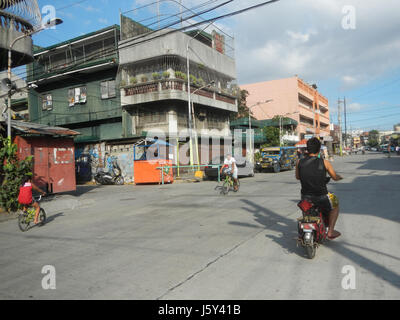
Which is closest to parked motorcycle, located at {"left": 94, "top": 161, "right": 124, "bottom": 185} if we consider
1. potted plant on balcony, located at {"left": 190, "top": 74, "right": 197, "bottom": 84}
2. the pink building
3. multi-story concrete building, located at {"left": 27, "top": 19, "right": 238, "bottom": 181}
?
multi-story concrete building, located at {"left": 27, "top": 19, "right": 238, "bottom": 181}

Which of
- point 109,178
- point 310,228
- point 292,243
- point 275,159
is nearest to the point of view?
point 310,228

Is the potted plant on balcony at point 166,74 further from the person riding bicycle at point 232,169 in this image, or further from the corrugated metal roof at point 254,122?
the corrugated metal roof at point 254,122

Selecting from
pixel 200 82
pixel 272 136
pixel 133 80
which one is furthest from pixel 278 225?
pixel 272 136

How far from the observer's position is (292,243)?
5652 millimetres

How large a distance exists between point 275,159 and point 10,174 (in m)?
19.5

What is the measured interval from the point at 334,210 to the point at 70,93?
28.3 meters

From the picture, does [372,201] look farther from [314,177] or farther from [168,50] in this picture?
[168,50]

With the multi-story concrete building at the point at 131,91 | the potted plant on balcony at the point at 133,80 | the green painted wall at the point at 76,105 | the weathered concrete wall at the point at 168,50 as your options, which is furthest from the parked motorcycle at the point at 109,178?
the weathered concrete wall at the point at 168,50

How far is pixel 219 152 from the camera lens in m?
31.1

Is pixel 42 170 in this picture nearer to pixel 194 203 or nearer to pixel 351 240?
pixel 194 203

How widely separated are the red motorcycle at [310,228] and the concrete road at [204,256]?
0.23 meters

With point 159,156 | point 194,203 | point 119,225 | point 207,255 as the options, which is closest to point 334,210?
point 207,255

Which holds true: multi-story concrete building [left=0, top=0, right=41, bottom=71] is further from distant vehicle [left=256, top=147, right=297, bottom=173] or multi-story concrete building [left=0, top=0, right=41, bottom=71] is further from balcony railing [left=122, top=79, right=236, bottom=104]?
distant vehicle [left=256, top=147, right=297, bottom=173]

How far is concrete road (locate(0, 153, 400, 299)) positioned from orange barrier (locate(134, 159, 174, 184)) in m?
10.2
